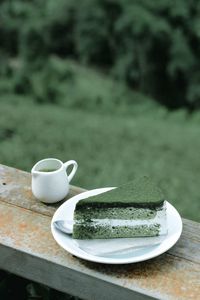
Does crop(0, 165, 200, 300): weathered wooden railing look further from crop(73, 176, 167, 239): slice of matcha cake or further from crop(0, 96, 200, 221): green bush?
crop(0, 96, 200, 221): green bush

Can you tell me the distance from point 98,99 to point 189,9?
206 centimetres

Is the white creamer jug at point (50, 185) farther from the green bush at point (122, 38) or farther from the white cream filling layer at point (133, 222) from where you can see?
the green bush at point (122, 38)

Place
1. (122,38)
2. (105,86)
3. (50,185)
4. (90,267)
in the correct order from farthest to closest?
(122,38), (105,86), (50,185), (90,267)

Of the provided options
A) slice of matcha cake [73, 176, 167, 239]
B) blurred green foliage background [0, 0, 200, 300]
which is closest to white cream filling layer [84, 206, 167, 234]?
slice of matcha cake [73, 176, 167, 239]

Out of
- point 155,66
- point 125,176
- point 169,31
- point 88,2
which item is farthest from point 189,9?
point 125,176

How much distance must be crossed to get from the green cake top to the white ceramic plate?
0.09 metres

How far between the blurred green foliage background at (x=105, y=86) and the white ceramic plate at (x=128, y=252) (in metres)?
2.87

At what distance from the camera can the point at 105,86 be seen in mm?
9336

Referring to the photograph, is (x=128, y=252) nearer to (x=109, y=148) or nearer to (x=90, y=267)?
(x=90, y=267)

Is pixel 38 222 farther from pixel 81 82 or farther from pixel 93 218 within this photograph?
pixel 81 82

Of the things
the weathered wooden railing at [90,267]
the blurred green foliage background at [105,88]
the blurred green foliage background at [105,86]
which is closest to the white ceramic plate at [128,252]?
the weathered wooden railing at [90,267]

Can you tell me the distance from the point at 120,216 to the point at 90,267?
156mm

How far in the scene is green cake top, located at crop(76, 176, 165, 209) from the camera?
1.48 m

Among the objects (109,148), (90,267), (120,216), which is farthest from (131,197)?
(109,148)
